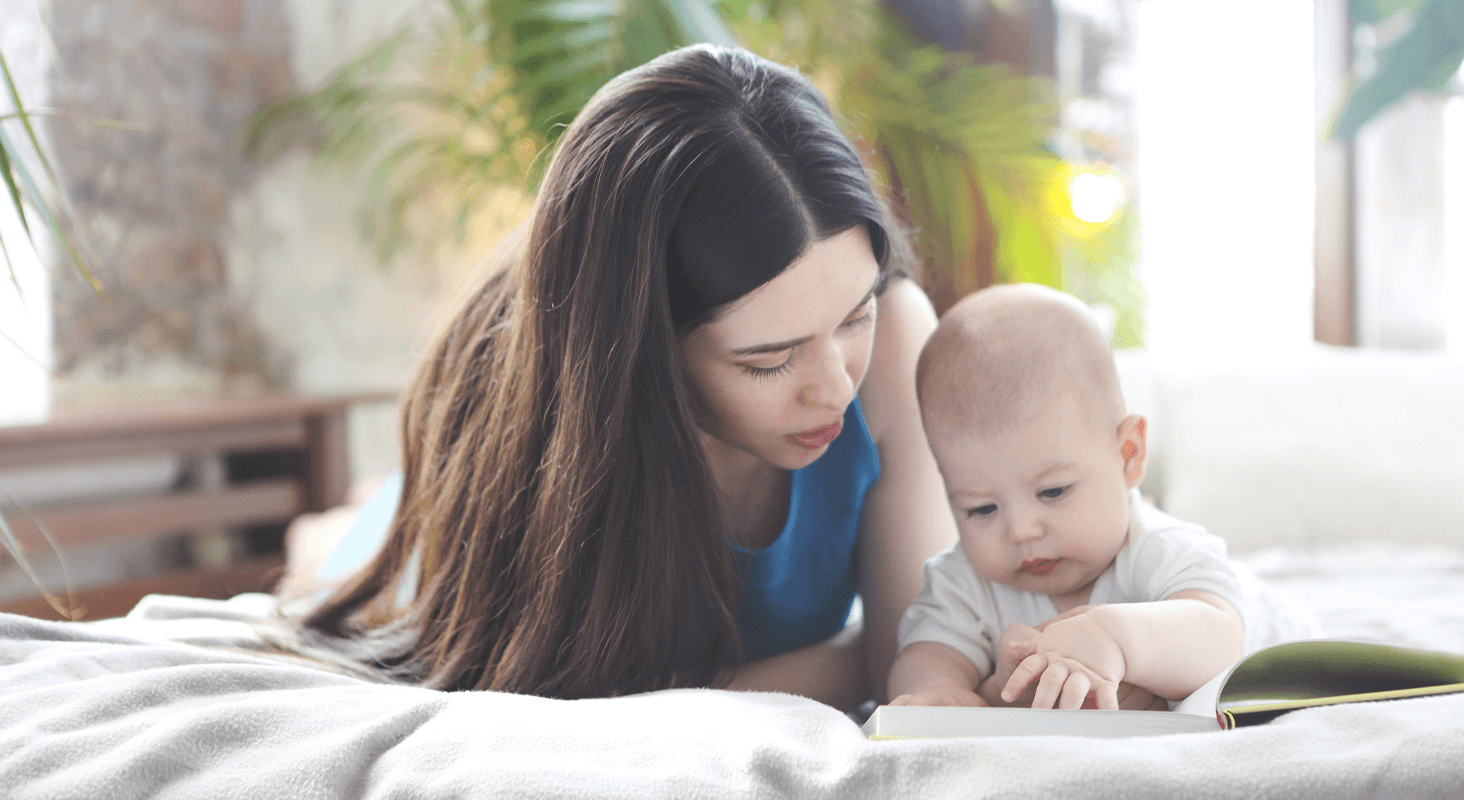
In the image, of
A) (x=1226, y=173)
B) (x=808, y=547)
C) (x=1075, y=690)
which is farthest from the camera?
(x=1226, y=173)

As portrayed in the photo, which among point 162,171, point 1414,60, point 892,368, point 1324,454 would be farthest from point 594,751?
point 162,171

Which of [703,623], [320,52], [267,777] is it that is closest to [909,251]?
[703,623]

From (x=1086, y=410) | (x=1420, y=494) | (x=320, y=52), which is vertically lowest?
(x=1420, y=494)

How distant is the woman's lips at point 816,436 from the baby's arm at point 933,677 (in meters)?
0.19

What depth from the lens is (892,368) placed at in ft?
3.59

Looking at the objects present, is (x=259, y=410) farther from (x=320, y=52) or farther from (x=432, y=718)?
(x=432, y=718)

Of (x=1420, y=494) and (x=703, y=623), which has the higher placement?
(x=703, y=623)

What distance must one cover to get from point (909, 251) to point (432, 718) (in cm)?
77

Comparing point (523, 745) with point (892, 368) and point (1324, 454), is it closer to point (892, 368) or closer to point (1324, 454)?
point (892, 368)

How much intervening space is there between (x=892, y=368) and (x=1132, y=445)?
28cm

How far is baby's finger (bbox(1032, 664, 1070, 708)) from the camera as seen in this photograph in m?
0.70

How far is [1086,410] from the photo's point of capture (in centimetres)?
87

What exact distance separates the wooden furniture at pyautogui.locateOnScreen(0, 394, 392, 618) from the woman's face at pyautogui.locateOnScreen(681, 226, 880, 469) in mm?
1630

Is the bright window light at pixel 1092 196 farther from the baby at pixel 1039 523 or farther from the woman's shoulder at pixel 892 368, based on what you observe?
the baby at pixel 1039 523
